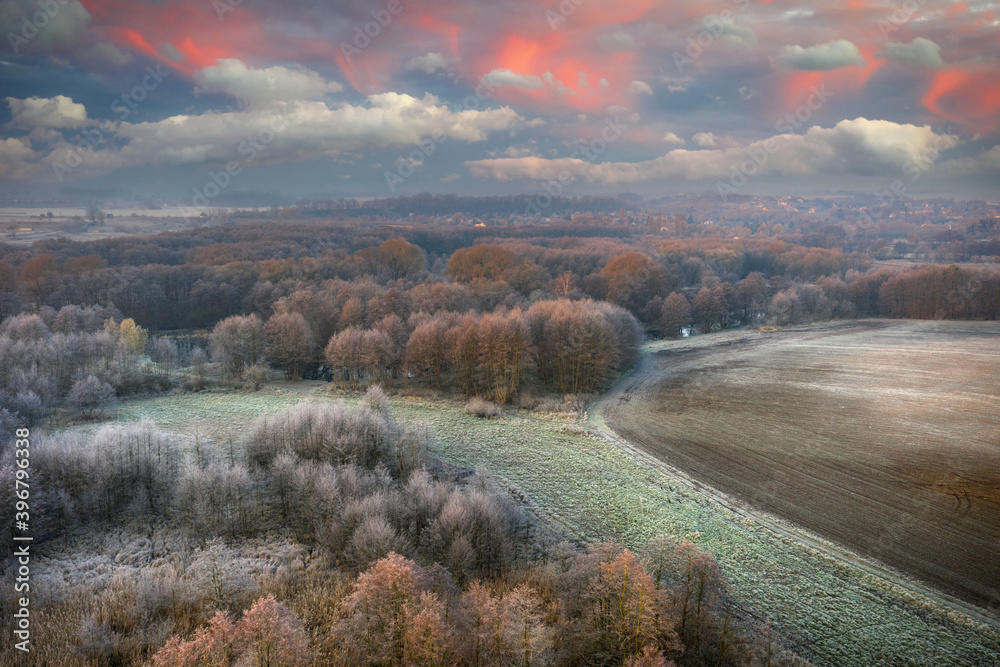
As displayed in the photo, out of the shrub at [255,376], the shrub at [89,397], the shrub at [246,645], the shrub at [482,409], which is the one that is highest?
the shrub at [246,645]

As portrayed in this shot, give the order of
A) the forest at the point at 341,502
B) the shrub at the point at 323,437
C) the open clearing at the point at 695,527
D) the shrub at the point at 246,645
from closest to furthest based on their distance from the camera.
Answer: the shrub at the point at 246,645 → the forest at the point at 341,502 → the open clearing at the point at 695,527 → the shrub at the point at 323,437

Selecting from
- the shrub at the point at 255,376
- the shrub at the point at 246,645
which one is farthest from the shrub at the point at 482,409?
the shrub at the point at 246,645

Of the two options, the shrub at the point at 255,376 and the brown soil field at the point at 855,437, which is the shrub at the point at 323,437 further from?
the shrub at the point at 255,376

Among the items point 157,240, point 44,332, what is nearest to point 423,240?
point 157,240

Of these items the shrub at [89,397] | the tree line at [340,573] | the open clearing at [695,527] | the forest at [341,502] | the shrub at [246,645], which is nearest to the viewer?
the shrub at [246,645]

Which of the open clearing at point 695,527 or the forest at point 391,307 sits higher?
the forest at point 391,307

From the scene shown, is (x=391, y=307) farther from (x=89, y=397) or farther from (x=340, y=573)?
(x=340, y=573)

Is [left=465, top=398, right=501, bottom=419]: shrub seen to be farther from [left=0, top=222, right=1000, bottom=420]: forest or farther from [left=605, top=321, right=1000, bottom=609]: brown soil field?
[left=605, top=321, right=1000, bottom=609]: brown soil field

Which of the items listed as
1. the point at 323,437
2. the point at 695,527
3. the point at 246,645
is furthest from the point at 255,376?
the point at 246,645
